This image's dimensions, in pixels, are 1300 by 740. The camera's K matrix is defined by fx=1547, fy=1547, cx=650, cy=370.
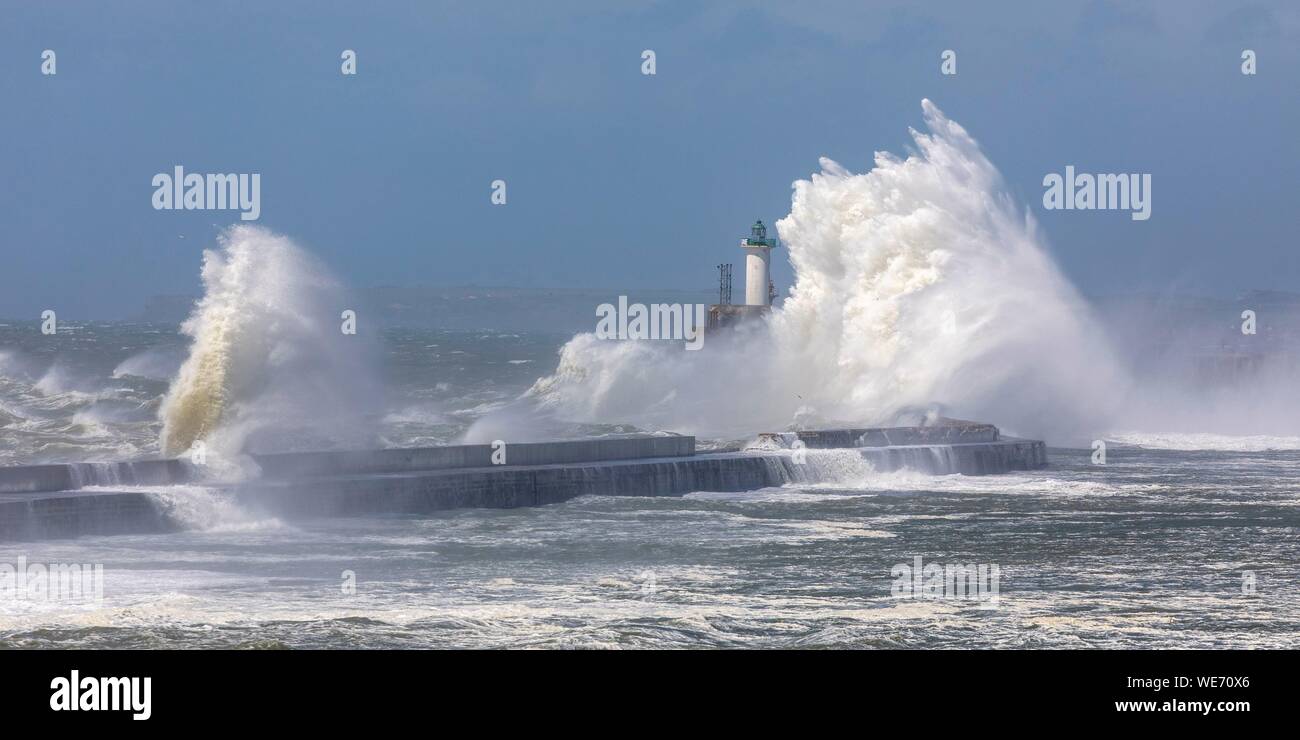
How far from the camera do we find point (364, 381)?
2562 centimetres

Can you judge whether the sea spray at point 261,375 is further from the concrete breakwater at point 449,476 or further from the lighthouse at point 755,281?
the lighthouse at point 755,281

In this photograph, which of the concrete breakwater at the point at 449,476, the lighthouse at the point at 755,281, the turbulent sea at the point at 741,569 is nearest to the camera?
the turbulent sea at the point at 741,569

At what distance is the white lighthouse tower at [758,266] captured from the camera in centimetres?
4525

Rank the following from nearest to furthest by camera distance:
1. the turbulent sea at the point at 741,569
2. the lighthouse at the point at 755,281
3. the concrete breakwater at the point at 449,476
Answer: the turbulent sea at the point at 741,569, the concrete breakwater at the point at 449,476, the lighthouse at the point at 755,281

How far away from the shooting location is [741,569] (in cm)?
1474

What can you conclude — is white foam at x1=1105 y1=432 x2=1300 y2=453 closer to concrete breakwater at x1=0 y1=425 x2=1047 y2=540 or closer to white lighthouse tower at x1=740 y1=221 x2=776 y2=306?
concrete breakwater at x1=0 y1=425 x2=1047 y2=540

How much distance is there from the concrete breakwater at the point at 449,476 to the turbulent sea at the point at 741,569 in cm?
37

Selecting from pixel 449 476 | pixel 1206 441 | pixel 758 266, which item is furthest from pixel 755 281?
pixel 449 476

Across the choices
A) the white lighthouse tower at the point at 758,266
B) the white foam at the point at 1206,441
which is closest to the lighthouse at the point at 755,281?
the white lighthouse tower at the point at 758,266

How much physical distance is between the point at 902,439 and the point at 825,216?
42.3 feet

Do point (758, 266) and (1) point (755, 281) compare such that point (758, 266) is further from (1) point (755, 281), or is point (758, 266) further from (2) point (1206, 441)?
(2) point (1206, 441)
